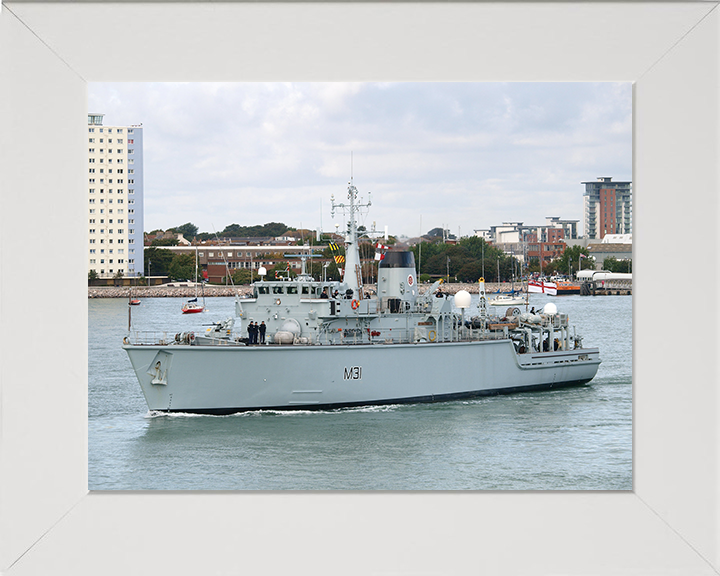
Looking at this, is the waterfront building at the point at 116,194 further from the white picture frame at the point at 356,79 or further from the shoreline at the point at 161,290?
the white picture frame at the point at 356,79

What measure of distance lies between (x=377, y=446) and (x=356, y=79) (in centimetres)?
676

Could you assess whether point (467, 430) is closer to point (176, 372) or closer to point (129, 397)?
point (176, 372)

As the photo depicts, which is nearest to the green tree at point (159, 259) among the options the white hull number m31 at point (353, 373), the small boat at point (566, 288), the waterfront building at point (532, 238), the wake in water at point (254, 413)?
the waterfront building at point (532, 238)

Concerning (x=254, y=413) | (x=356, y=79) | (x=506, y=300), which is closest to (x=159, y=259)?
(x=506, y=300)

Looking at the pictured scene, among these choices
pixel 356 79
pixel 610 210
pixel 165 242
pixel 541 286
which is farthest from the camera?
pixel 610 210

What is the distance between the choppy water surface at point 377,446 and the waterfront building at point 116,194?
83.2 feet

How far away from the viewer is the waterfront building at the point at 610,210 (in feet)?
257

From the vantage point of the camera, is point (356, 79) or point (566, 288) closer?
point (356, 79)

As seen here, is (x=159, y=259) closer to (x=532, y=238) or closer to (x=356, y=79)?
(x=356, y=79)

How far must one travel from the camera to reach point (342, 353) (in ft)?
40.3

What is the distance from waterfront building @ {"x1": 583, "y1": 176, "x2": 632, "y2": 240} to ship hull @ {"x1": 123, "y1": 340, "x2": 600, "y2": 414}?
6714 cm

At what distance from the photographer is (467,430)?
11.8m
